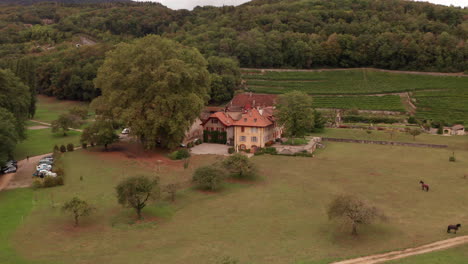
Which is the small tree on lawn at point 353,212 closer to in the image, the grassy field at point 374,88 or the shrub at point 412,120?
the shrub at point 412,120

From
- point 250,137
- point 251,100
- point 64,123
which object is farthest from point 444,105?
point 64,123

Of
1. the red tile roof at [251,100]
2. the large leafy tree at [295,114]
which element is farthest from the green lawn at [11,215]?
the red tile roof at [251,100]

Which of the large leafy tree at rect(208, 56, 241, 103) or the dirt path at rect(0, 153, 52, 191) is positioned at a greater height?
the large leafy tree at rect(208, 56, 241, 103)

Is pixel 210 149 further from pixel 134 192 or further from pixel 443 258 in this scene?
pixel 443 258

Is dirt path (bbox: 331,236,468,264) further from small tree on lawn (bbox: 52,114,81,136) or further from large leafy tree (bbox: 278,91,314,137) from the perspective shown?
small tree on lawn (bbox: 52,114,81,136)

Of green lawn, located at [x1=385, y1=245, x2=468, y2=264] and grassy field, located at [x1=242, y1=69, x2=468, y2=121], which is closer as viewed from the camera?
green lawn, located at [x1=385, y1=245, x2=468, y2=264]

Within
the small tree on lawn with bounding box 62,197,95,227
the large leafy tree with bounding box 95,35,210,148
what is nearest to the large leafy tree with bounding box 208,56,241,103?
the large leafy tree with bounding box 95,35,210,148
